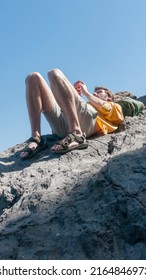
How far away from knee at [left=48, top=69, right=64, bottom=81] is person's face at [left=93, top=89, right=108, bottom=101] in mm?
1198

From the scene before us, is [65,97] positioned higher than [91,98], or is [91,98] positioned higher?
[65,97]

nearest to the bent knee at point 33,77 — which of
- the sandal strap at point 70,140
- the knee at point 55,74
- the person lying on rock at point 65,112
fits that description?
the person lying on rock at point 65,112

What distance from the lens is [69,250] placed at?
4.21 meters

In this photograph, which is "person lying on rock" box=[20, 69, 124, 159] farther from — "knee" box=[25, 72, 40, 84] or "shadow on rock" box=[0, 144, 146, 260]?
"shadow on rock" box=[0, 144, 146, 260]

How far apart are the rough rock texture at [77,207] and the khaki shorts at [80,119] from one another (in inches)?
26.1

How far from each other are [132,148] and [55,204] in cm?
157

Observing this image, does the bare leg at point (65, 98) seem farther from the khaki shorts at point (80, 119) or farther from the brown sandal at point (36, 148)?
the brown sandal at point (36, 148)

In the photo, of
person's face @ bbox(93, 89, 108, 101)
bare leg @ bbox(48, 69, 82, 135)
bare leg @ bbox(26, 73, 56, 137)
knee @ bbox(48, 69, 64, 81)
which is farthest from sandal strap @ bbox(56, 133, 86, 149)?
person's face @ bbox(93, 89, 108, 101)

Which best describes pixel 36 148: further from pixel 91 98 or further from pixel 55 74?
pixel 91 98

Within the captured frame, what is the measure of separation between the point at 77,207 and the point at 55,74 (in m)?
2.33

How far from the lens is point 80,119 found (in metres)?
6.62

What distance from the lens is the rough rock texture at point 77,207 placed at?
4219mm

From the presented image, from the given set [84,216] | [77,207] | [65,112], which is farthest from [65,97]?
[84,216]
